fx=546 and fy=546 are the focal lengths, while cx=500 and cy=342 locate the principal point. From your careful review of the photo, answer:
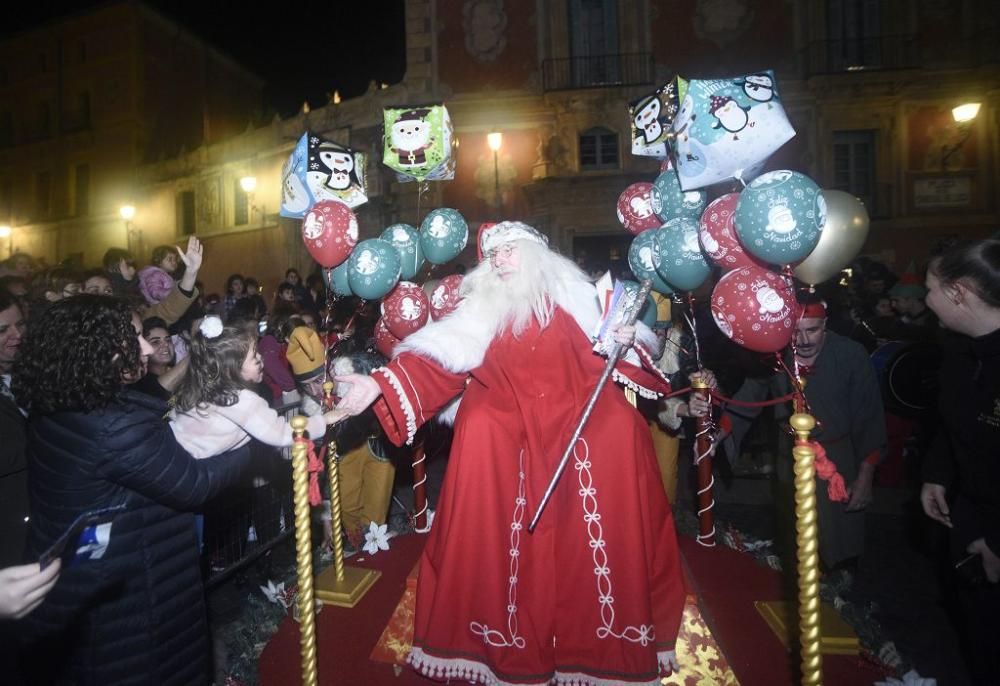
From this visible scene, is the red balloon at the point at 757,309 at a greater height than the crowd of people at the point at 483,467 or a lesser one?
greater

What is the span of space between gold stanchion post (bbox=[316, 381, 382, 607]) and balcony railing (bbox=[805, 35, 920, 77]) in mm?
16085

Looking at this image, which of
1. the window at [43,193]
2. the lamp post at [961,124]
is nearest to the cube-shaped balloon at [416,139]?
the lamp post at [961,124]

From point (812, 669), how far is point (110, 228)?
30.3m

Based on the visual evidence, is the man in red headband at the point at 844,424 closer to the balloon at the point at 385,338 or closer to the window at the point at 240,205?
the balloon at the point at 385,338

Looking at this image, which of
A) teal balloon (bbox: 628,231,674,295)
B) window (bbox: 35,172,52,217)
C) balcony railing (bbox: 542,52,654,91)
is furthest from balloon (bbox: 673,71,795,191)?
window (bbox: 35,172,52,217)

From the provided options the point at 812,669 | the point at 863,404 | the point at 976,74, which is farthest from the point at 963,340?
the point at 976,74

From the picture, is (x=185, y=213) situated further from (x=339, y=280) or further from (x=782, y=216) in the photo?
(x=782, y=216)

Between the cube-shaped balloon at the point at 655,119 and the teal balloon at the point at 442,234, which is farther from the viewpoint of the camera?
the teal balloon at the point at 442,234

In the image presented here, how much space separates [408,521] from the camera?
4914mm

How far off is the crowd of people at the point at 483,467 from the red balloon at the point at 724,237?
58 cm

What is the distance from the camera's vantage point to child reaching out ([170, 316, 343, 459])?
2537mm

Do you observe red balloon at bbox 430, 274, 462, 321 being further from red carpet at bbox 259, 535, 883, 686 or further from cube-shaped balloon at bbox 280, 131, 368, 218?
red carpet at bbox 259, 535, 883, 686

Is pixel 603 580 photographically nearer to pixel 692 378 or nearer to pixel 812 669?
pixel 812 669

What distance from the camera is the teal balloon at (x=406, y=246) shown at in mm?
4172
